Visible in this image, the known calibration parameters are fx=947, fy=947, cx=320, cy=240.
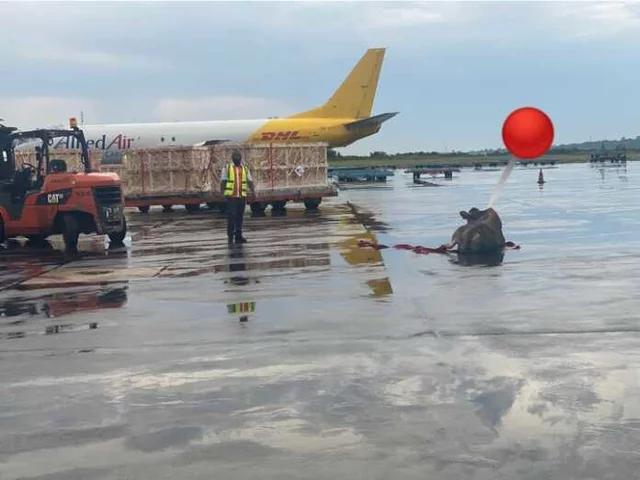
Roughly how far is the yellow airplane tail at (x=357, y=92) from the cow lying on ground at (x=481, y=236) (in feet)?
104

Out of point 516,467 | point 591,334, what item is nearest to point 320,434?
point 516,467

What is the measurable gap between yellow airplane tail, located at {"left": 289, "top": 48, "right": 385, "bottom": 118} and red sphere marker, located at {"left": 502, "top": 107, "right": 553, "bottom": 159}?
32.5m

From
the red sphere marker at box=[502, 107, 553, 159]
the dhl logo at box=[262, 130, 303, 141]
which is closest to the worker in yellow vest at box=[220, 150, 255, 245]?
the red sphere marker at box=[502, 107, 553, 159]

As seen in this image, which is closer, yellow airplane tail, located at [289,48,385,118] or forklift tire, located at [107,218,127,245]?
forklift tire, located at [107,218,127,245]

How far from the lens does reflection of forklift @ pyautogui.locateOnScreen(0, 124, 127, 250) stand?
17.8 m

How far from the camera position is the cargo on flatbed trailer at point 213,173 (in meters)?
29.7

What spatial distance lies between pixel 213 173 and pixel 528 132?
17.9 metres

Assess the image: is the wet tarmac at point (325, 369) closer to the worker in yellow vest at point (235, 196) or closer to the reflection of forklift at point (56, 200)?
the worker in yellow vest at point (235, 196)

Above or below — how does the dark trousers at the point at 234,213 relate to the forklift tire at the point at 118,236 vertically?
above

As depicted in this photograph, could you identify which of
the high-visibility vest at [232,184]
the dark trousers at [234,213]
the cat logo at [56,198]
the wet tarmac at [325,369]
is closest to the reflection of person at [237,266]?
the wet tarmac at [325,369]

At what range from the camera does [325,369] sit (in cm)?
701

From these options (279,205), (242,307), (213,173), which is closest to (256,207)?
(279,205)

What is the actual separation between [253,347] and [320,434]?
252cm

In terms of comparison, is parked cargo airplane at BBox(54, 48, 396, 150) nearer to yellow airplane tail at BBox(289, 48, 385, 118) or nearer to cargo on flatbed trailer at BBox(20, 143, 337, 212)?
yellow airplane tail at BBox(289, 48, 385, 118)
